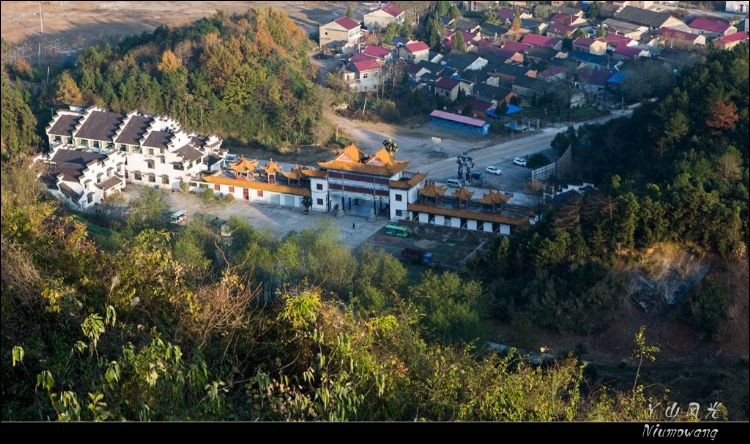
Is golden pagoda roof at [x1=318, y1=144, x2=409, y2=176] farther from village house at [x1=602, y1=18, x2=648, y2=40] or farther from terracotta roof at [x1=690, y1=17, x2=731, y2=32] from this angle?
terracotta roof at [x1=690, y1=17, x2=731, y2=32]

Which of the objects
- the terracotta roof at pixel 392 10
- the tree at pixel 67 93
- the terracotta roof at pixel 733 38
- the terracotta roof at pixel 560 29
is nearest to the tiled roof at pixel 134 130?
the tree at pixel 67 93

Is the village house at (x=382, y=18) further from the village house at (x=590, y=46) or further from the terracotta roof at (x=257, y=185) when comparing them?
the terracotta roof at (x=257, y=185)

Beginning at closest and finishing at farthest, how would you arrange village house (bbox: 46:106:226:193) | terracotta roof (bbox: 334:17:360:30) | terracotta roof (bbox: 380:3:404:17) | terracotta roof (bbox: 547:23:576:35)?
village house (bbox: 46:106:226:193), terracotta roof (bbox: 334:17:360:30), terracotta roof (bbox: 547:23:576:35), terracotta roof (bbox: 380:3:404:17)

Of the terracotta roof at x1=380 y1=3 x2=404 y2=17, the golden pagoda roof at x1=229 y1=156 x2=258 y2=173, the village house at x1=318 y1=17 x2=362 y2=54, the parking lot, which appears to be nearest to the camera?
the parking lot

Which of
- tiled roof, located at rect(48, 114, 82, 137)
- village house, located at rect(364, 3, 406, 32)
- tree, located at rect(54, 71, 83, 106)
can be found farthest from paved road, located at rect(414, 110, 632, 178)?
village house, located at rect(364, 3, 406, 32)

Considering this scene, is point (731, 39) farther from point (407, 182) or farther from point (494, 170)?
point (407, 182)
